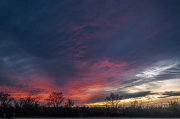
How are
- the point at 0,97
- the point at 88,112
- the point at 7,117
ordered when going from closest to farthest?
the point at 7,117 < the point at 88,112 < the point at 0,97

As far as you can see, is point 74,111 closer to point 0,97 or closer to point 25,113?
point 25,113

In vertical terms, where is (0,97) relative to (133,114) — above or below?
above

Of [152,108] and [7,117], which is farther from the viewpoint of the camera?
[152,108]

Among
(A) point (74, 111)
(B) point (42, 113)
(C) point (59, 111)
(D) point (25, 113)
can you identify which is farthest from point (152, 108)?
(D) point (25, 113)

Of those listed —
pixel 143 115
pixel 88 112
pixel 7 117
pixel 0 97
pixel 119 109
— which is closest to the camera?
pixel 7 117

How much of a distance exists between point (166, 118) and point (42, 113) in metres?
17.9

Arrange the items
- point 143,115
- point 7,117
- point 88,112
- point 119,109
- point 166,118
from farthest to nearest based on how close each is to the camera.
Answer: point 119,109 < point 88,112 < point 143,115 < point 166,118 < point 7,117

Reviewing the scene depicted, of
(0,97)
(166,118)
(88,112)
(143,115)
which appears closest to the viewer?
(166,118)

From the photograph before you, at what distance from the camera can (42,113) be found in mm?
26500

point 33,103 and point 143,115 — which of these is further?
point 33,103

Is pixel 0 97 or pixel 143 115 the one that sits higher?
pixel 0 97

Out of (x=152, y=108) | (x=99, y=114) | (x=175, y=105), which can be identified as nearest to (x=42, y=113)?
(x=99, y=114)

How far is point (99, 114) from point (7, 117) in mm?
13267

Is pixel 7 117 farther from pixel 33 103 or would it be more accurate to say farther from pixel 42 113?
pixel 33 103
